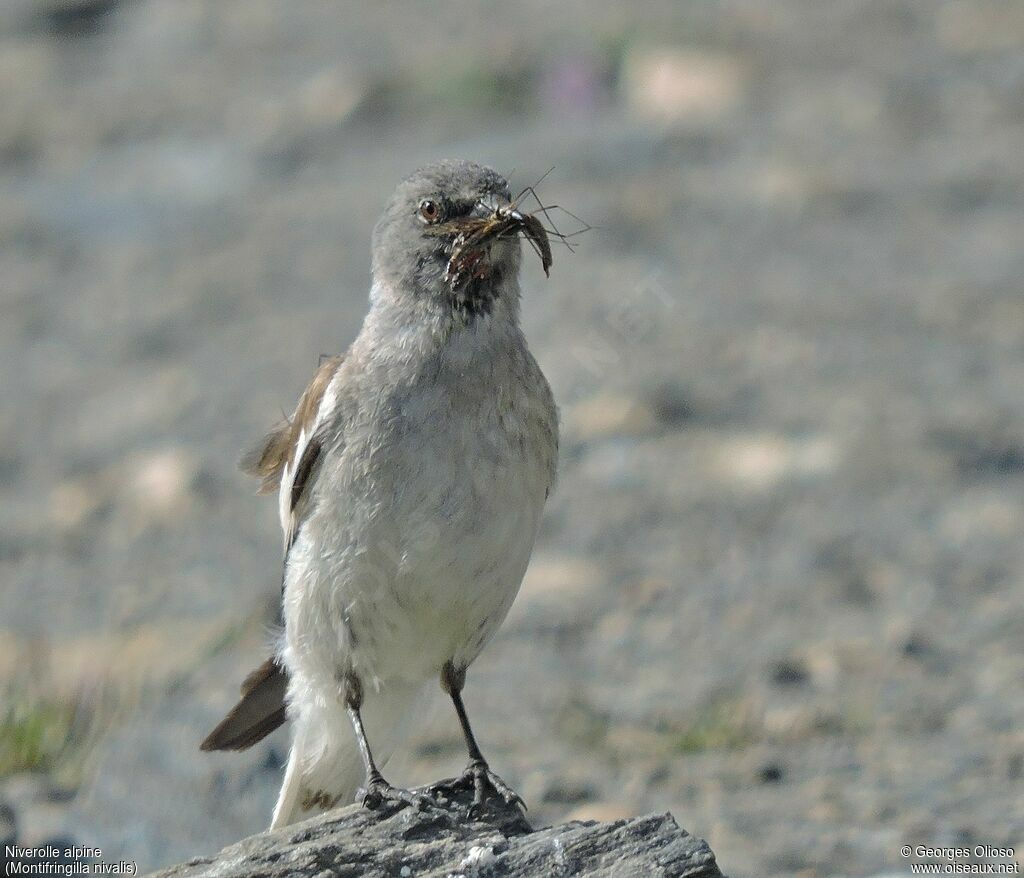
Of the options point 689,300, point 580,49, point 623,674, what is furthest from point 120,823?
point 580,49

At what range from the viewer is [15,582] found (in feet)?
27.5

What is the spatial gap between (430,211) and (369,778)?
5.63 ft

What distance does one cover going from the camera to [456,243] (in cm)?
535

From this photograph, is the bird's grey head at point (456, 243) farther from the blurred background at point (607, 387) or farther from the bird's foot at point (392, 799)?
the blurred background at point (607, 387)

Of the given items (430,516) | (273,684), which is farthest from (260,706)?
(430,516)

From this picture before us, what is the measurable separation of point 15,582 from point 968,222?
21.5ft

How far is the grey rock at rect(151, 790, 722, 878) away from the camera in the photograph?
434 cm

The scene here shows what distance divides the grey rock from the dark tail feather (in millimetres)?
1182

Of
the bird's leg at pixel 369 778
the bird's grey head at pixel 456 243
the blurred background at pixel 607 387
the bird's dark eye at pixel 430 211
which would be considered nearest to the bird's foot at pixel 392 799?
the bird's leg at pixel 369 778

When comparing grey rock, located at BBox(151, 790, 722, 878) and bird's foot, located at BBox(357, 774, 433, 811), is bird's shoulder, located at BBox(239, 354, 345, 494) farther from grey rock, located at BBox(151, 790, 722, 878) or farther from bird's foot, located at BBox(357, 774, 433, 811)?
grey rock, located at BBox(151, 790, 722, 878)

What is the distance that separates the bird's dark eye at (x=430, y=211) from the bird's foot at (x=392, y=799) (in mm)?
1714

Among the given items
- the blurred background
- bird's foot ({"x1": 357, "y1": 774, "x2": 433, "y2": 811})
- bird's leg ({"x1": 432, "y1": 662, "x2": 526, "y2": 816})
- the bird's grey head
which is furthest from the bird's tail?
the bird's grey head

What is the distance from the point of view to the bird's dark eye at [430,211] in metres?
5.43

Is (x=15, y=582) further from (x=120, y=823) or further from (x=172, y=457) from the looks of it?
(x=120, y=823)
